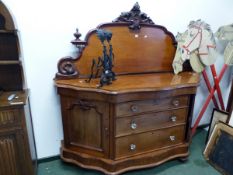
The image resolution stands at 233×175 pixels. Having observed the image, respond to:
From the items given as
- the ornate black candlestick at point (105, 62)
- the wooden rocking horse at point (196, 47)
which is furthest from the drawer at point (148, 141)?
the wooden rocking horse at point (196, 47)

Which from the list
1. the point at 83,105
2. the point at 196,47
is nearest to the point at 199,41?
the point at 196,47

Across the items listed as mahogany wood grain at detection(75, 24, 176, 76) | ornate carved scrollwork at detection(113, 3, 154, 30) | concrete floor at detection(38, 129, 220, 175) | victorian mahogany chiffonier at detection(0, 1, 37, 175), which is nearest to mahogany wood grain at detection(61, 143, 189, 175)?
concrete floor at detection(38, 129, 220, 175)

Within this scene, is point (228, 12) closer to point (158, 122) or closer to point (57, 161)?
point (158, 122)

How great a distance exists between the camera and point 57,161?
202cm

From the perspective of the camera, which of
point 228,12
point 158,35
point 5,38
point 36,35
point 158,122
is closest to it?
point 5,38

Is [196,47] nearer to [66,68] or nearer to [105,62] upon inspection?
[105,62]

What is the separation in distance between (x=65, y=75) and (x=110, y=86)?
1.39ft

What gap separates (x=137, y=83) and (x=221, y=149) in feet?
3.83

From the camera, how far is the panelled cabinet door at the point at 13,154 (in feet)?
4.69

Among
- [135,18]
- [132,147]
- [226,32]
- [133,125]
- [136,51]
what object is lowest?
[132,147]

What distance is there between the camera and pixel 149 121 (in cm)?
175

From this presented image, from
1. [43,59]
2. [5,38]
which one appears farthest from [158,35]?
[5,38]

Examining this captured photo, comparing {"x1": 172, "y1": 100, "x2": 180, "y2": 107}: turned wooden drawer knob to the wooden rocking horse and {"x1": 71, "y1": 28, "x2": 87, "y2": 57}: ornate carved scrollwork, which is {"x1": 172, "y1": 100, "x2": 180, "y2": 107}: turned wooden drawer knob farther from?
{"x1": 71, "y1": 28, "x2": 87, "y2": 57}: ornate carved scrollwork

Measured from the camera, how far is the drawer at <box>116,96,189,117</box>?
160cm
